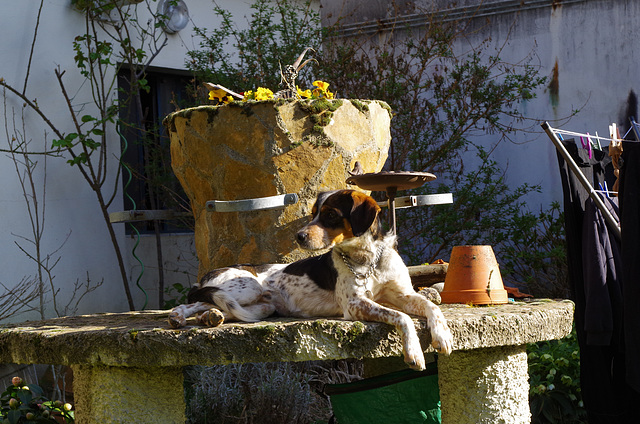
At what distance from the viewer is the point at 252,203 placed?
3436 millimetres

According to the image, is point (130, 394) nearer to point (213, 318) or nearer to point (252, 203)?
point (213, 318)

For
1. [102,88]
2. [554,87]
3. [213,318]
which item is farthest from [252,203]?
[554,87]

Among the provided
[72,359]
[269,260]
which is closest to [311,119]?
[269,260]

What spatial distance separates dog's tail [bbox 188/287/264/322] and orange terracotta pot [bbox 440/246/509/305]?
0.98 metres

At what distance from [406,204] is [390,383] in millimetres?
1009

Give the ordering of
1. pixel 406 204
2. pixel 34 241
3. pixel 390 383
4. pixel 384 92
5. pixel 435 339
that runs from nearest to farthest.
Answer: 1. pixel 435 339
2. pixel 390 383
3. pixel 406 204
4. pixel 34 241
5. pixel 384 92

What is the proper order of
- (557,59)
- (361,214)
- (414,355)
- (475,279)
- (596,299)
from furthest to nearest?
(557,59) < (596,299) < (475,279) < (361,214) < (414,355)

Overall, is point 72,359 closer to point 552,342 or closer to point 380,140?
point 380,140

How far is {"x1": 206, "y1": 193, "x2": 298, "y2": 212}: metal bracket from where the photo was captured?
11.3 feet

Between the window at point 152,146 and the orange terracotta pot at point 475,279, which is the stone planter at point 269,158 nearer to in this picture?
the orange terracotta pot at point 475,279

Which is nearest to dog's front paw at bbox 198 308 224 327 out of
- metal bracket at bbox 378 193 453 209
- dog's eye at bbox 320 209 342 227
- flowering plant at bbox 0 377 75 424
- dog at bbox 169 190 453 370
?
dog at bbox 169 190 453 370

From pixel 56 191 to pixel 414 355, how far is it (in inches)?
177

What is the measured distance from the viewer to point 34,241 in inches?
232

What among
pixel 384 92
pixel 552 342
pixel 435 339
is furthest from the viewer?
pixel 384 92
